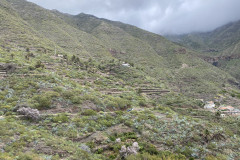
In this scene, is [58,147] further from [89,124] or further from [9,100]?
[9,100]

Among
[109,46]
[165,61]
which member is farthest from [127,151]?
[109,46]

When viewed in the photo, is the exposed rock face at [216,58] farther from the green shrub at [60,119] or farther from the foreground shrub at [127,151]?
the green shrub at [60,119]

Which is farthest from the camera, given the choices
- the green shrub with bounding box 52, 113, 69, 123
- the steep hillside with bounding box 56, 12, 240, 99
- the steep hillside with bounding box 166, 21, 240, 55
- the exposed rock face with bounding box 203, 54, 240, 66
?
the steep hillside with bounding box 166, 21, 240, 55

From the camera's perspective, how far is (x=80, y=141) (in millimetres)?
8773

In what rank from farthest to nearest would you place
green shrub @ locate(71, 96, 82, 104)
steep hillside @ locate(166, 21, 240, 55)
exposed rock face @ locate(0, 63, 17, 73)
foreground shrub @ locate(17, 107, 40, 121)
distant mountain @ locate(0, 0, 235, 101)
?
steep hillside @ locate(166, 21, 240, 55) → distant mountain @ locate(0, 0, 235, 101) → exposed rock face @ locate(0, 63, 17, 73) → green shrub @ locate(71, 96, 82, 104) → foreground shrub @ locate(17, 107, 40, 121)

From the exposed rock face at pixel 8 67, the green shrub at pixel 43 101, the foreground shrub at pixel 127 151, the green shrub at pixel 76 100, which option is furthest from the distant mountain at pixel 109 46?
the foreground shrub at pixel 127 151

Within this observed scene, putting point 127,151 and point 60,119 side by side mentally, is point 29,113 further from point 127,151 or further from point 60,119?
point 127,151

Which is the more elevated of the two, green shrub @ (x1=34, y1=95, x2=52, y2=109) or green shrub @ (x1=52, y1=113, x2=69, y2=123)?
green shrub @ (x1=34, y1=95, x2=52, y2=109)

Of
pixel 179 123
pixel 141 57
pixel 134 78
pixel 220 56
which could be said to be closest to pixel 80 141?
pixel 179 123

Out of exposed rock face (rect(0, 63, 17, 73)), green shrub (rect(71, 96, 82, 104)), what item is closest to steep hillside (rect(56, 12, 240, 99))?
green shrub (rect(71, 96, 82, 104))

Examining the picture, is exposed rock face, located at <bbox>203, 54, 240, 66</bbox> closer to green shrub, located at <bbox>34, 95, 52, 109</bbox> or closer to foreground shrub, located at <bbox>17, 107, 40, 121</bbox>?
green shrub, located at <bbox>34, 95, 52, 109</bbox>

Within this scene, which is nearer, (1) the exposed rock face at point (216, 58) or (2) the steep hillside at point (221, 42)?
(1) the exposed rock face at point (216, 58)

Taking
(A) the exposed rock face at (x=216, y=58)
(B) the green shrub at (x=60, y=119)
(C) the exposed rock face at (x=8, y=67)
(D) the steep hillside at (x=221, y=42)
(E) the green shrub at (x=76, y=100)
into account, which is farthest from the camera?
(D) the steep hillside at (x=221, y=42)

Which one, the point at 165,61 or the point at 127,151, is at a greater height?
the point at 165,61
